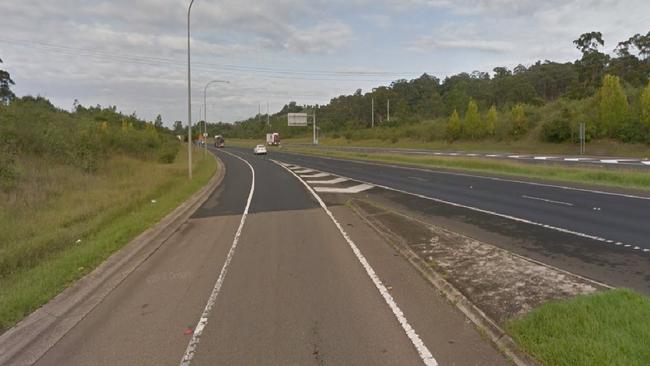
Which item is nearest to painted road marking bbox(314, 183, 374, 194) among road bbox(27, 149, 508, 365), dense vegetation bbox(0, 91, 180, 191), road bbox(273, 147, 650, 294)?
A: road bbox(273, 147, 650, 294)

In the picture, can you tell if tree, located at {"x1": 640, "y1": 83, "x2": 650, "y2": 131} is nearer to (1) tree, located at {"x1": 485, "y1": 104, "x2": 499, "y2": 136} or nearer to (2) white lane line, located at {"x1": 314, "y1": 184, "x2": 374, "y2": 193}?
(1) tree, located at {"x1": 485, "y1": 104, "x2": 499, "y2": 136}

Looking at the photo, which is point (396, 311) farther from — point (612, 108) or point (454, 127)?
point (454, 127)

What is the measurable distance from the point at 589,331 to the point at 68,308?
5.98m

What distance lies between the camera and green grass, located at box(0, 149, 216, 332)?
641 centimetres

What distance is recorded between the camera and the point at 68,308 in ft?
18.5

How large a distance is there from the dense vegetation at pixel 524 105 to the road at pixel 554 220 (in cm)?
2924

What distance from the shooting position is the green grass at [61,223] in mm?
6410

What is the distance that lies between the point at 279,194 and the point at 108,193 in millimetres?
7006

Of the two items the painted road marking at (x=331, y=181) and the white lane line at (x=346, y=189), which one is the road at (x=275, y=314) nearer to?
the white lane line at (x=346, y=189)

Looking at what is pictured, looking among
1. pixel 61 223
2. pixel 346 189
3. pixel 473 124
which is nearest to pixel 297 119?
pixel 473 124

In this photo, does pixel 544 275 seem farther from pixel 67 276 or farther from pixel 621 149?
pixel 621 149

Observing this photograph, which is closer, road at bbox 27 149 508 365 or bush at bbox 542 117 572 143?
road at bbox 27 149 508 365

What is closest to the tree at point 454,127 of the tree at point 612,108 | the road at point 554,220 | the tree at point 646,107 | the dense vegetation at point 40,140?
the tree at point 612,108

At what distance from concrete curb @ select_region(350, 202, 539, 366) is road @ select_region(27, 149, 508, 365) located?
0.11m
